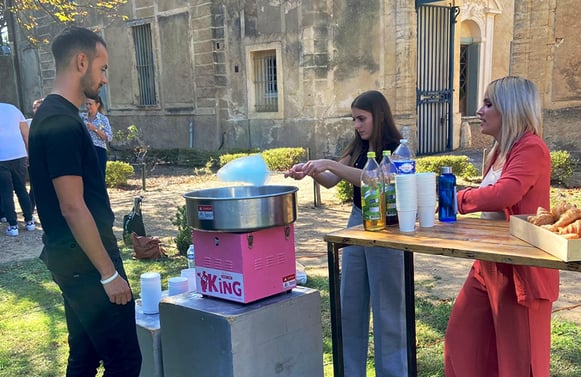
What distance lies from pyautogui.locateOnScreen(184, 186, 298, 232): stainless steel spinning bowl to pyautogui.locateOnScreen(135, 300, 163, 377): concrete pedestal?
73 centimetres

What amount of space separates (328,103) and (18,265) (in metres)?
8.25

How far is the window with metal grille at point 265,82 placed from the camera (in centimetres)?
1382

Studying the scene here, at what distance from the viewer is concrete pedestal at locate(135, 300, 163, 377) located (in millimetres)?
2930

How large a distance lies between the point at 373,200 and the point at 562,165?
735cm

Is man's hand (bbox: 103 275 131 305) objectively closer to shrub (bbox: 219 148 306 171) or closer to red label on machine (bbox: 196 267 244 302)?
red label on machine (bbox: 196 267 244 302)

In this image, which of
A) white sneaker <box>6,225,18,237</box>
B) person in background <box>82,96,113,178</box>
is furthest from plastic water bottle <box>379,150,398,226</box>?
white sneaker <box>6,225,18,237</box>

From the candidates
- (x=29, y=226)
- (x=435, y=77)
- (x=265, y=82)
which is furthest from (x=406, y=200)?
(x=265, y=82)

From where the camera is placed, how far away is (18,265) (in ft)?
19.7

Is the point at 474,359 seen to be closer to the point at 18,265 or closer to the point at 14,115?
the point at 18,265

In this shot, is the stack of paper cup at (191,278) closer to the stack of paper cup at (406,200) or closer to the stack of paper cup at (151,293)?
the stack of paper cup at (151,293)

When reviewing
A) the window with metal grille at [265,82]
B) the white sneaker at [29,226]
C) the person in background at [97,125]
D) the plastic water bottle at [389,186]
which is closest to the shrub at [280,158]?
the window with metal grille at [265,82]

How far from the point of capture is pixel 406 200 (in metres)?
2.48

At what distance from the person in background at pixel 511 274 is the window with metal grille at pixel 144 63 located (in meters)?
15.5

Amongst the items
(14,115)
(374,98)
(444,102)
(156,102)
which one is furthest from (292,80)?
(374,98)
